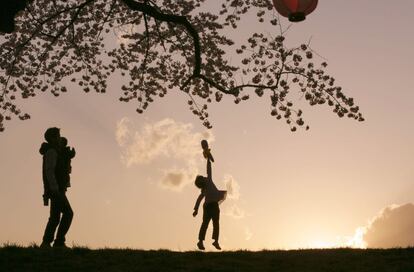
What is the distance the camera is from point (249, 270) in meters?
11.1

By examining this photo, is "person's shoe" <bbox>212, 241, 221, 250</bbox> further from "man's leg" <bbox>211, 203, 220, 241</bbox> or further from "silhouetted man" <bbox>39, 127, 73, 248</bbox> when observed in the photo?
"silhouetted man" <bbox>39, 127, 73, 248</bbox>

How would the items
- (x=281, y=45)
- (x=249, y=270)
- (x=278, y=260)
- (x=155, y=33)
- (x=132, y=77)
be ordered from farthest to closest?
(x=132, y=77), (x=155, y=33), (x=281, y=45), (x=278, y=260), (x=249, y=270)

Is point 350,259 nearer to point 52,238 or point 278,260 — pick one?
point 278,260

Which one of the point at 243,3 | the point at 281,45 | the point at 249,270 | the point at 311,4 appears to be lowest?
the point at 249,270

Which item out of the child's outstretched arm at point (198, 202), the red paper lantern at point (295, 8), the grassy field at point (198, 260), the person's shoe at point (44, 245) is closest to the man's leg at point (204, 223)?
the child's outstretched arm at point (198, 202)

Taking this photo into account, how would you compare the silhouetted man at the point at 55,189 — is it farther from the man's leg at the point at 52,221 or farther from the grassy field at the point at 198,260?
the grassy field at the point at 198,260

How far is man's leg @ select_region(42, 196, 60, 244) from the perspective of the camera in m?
12.5

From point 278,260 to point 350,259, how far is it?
1.43m

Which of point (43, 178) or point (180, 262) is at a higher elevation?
point (43, 178)

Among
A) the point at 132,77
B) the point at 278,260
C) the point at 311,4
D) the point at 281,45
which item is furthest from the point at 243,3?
the point at 278,260

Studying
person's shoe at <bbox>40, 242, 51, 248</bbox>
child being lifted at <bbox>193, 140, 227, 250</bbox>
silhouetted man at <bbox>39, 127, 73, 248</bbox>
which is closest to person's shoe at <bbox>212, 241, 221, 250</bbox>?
child being lifted at <bbox>193, 140, 227, 250</bbox>

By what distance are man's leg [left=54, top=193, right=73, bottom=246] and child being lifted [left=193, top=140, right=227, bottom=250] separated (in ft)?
A: 10.3

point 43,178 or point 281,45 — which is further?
point 281,45

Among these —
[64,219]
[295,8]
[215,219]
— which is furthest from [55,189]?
[295,8]
